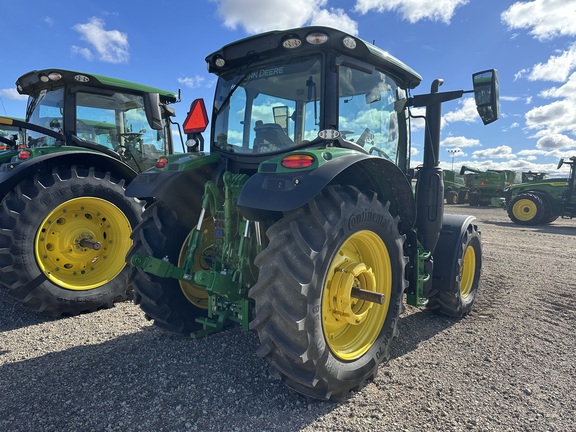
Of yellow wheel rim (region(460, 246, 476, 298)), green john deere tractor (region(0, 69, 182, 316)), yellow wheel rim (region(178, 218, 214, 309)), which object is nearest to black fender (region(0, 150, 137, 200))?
green john deere tractor (region(0, 69, 182, 316))

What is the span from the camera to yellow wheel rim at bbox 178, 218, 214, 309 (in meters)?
3.16

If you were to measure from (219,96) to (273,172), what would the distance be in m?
1.37

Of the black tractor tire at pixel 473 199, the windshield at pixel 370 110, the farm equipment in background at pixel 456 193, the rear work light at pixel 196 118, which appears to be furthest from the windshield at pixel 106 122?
the farm equipment in background at pixel 456 193

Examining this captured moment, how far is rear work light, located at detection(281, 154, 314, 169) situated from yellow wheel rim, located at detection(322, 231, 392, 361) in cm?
54

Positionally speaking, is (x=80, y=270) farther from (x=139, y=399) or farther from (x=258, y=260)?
(x=258, y=260)

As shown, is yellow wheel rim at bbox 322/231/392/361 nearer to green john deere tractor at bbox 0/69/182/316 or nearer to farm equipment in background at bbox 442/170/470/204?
green john deere tractor at bbox 0/69/182/316

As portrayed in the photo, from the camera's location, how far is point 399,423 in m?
2.21

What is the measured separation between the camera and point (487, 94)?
2.93 m

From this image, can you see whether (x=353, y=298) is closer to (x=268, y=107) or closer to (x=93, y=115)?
(x=268, y=107)

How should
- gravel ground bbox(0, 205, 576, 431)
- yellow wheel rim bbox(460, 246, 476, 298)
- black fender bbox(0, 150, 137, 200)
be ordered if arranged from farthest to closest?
yellow wheel rim bbox(460, 246, 476, 298) < black fender bbox(0, 150, 137, 200) < gravel ground bbox(0, 205, 576, 431)

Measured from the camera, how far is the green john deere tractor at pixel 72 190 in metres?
3.85

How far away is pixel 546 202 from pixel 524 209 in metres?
0.73

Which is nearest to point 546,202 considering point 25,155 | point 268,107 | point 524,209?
point 524,209

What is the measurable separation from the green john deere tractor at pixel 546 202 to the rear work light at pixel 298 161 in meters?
14.8
